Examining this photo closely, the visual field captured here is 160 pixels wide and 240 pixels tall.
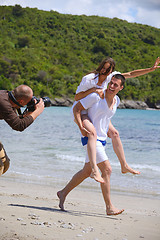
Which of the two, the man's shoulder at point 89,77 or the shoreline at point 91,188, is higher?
the man's shoulder at point 89,77

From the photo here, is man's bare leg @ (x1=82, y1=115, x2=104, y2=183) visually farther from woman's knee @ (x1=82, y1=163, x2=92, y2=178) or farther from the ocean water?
the ocean water

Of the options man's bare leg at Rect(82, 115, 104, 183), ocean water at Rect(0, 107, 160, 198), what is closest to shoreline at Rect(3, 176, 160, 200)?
ocean water at Rect(0, 107, 160, 198)

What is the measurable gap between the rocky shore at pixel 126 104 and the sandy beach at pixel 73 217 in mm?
60711

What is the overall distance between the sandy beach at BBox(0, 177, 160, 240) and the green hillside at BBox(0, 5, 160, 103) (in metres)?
63.9

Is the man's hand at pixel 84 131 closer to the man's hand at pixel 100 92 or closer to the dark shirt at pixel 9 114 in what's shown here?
the man's hand at pixel 100 92

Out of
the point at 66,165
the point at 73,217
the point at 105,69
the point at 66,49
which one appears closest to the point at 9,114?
the point at 105,69

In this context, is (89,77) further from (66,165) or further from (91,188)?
(66,165)

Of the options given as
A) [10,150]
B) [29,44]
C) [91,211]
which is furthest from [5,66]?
[91,211]

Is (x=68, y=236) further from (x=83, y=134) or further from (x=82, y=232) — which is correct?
(x=83, y=134)

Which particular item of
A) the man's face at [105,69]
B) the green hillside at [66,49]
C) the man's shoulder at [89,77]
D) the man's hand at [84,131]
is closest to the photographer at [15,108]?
the man's hand at [84,131]

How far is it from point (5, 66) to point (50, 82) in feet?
34.3

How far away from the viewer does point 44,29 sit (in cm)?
10362

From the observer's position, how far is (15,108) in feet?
10.9

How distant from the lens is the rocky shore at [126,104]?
67.4 meters
